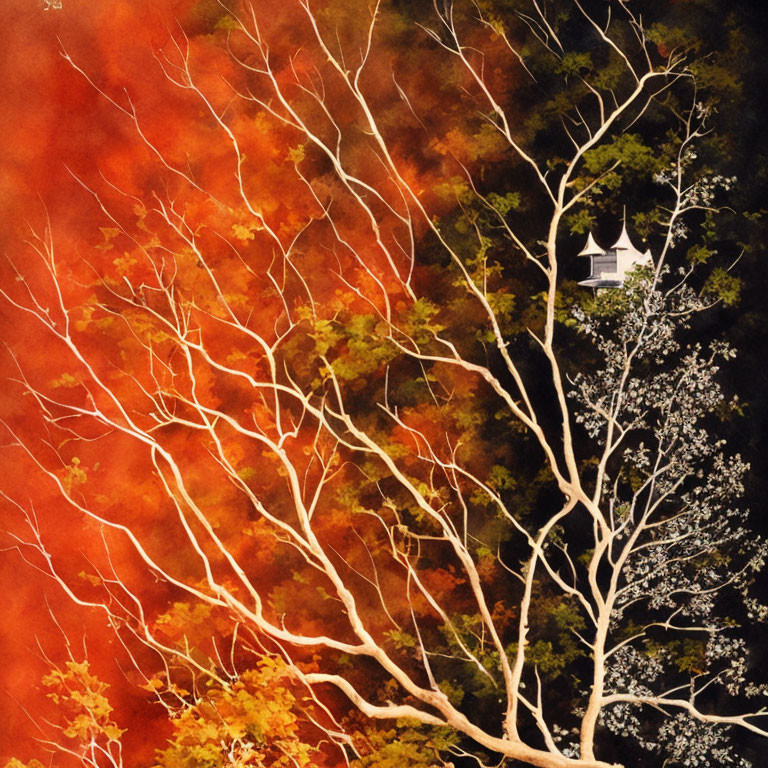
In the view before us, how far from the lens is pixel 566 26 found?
5355 mm

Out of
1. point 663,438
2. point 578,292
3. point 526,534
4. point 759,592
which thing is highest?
point 578,292

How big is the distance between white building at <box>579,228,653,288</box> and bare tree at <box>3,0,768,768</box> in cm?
7

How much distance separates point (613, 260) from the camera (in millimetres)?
5211

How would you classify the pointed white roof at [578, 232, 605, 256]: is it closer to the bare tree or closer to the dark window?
the dark window

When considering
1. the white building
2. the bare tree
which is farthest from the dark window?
the bare tree

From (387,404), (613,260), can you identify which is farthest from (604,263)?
(387,404)

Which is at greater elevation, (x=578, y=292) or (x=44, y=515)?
(x=578, y=292)

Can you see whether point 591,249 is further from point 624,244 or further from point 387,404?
point 387,404

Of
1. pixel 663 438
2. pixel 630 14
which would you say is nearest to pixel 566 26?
pixel 630 14

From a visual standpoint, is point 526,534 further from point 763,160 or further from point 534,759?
point 763,160

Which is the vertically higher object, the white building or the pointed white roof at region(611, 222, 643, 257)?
the pointed white roof at region(611, 222, 643, 257)

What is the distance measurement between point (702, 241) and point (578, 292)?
27.7 inches

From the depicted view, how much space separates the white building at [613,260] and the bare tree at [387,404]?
0.07 meters

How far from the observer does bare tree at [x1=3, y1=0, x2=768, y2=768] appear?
521cm
